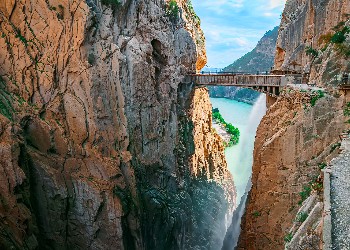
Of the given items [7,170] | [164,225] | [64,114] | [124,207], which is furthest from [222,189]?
[7,170]

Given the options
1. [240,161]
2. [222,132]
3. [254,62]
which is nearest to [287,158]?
[240,161]

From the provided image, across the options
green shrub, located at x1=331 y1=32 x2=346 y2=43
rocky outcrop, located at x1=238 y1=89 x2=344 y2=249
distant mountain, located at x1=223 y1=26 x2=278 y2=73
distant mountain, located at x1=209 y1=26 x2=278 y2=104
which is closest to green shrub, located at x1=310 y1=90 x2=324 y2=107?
rocky outcrop, located at x1=238 y1=89 x2=344 y2=249

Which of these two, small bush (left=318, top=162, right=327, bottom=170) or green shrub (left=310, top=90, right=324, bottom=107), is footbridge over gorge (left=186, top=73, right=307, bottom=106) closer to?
green shrub (left=310, top=90, right=324, bottom=107)

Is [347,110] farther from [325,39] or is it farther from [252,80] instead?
[252,80]

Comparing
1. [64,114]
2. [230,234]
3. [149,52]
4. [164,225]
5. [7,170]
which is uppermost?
[149,52]

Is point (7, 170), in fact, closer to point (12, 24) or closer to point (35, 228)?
point (35, 228)

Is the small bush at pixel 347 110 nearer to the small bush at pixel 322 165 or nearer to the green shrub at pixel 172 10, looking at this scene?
the small bush at pixel 322 165
